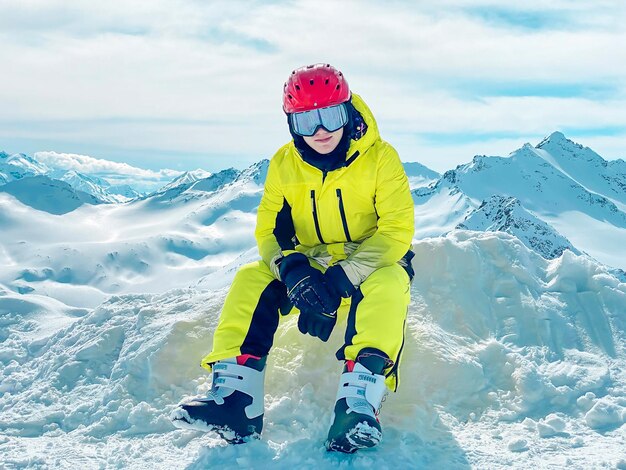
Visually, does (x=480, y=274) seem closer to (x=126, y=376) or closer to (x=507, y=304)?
(x=507, y=304)

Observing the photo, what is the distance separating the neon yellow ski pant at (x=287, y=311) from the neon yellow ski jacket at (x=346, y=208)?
0.15 metres

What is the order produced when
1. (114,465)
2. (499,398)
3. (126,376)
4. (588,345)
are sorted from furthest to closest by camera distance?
(588,345) → (126,376) → (499,398) → (114,465)

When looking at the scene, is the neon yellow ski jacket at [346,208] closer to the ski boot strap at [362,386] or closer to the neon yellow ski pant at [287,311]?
the neon yellow ski pant at [287,311]

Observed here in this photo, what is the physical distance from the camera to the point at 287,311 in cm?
446

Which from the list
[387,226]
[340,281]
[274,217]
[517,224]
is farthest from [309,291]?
[517,224]

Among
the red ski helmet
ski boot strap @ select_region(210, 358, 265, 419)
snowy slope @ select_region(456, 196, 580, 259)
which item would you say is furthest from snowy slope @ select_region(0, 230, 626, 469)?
snowy slope @ select_region(456, 196, 580, 259)

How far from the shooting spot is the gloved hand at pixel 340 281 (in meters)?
3.99

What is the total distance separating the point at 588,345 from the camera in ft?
17.5

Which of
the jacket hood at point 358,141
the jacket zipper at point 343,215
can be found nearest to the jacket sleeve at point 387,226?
the jacket hood at point 358,141

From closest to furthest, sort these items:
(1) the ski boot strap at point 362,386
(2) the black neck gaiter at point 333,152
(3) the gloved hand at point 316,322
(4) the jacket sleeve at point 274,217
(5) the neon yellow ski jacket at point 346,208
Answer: (1) the ski boot strap at point 362,386
(3) the gloved hand at point 316,322
(5) the neon yellow ski jacket at point 346,208
(2) the black neck gaiter at point 333,152
(4) the jacket sleeve at point 274,217

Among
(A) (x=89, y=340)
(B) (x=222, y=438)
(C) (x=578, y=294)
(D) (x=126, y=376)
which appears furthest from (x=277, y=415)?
(C) (x=578, y=294)

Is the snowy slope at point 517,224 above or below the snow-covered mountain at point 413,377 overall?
below

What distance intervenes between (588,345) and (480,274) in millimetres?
1184

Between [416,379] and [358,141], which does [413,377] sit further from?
[358,141]
